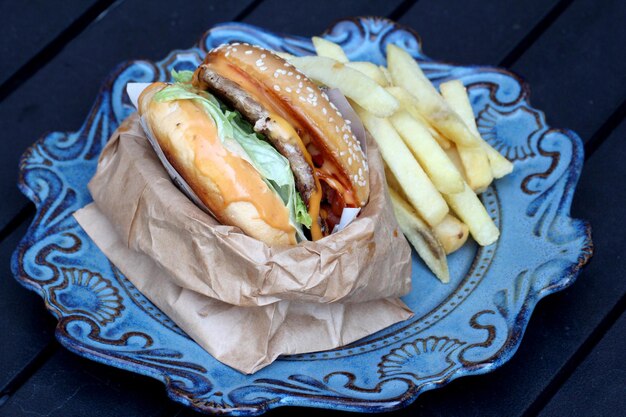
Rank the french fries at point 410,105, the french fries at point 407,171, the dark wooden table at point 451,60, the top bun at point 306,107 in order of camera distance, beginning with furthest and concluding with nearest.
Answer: the french fries at point 410,105 → the french fries at point 407,171 → the top bun at point 306,107 → the dark wooden table at point 451,60

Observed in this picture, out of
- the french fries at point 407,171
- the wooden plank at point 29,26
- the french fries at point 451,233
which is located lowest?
the wooden plank at point 29,26

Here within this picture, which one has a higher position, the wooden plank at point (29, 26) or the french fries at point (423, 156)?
the french fries at point (423, 156)

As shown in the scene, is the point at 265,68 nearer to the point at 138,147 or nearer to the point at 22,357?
the point at 138,147

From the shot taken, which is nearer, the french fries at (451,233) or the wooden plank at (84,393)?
the wooden plank at (84,393)

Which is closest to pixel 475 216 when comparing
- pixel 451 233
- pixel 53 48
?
pixel 451 233

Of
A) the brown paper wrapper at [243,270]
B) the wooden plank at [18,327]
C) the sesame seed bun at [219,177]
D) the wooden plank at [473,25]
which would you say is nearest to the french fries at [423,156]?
the brown paper wrapper at [243,270]

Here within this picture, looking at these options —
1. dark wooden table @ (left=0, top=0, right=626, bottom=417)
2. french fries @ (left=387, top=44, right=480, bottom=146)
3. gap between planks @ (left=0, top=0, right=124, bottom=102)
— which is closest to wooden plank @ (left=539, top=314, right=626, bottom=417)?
dark wooden table @ (left=0, top=0, right=626, bottom=417)

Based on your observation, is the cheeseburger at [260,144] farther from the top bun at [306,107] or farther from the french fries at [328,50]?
the french fries at [328,50]
